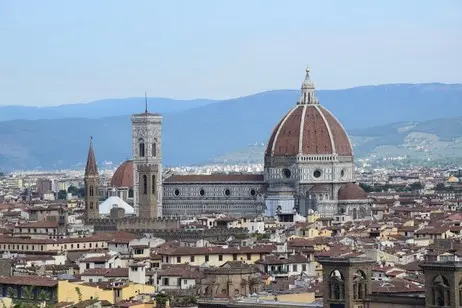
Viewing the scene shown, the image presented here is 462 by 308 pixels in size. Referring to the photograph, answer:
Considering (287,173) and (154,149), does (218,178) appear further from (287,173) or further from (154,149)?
(154,149)

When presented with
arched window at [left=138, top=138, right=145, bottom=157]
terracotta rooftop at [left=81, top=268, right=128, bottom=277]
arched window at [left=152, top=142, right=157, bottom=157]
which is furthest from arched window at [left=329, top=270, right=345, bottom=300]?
arched window at [left=152, top=142, right=157, bottom=157]

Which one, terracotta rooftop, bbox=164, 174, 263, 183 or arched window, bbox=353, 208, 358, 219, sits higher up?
terracotta rooftop, bbox=164, 174, 263, 183

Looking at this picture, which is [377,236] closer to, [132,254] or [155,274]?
[132,254]

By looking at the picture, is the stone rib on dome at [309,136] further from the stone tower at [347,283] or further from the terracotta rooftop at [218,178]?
the stone tower at [347,283]

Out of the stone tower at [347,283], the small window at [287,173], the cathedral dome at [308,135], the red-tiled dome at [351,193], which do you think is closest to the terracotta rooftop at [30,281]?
the stone tower at [347,283]

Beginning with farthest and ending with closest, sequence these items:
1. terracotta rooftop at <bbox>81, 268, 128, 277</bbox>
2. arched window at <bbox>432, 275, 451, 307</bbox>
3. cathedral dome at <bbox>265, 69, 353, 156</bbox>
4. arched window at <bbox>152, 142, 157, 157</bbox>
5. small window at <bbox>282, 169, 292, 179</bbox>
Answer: small window at <bbox>282, 169, 292, 179</bbox> < arched window at <bbox>152, 142, 157, 157</bbox> < cathedral dome at <bbox>265, 69, 353, 156</bbox> < terracotta rooftop at <bbox>81, 268, 128, 277</bbox> < arched window at <bbox>432, 275, 451, 307</bbox>

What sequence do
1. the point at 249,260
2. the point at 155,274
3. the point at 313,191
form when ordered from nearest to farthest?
the point at 155,274 → the point at 249,260 → the point at 313,191

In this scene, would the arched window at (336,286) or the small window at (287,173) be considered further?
the small window at (287,173)

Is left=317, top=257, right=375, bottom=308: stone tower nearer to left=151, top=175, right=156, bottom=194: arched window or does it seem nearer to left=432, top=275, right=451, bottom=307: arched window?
left=432, top=275, right=451, bottom=307: arched window

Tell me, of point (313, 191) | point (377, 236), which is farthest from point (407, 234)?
point (313, 191)
